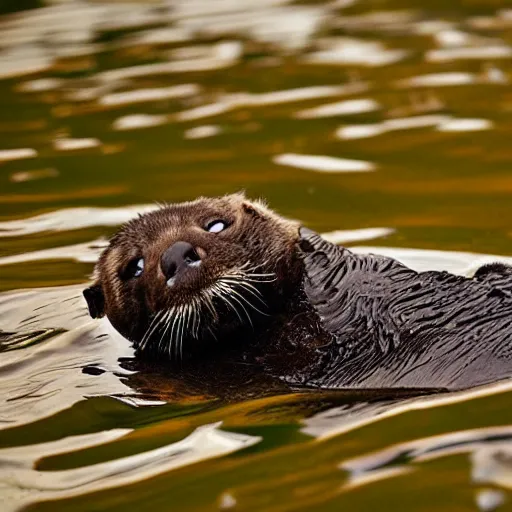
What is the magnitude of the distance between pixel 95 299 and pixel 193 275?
97 centimetres

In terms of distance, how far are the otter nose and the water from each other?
19.0 inches

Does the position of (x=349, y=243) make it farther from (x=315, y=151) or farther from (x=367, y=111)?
(x=367, y=111)

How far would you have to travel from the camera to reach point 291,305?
5.82 m

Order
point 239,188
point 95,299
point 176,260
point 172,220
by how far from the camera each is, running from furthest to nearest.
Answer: point 239,188 → point 95,299 → point 172,220 → point 176,260

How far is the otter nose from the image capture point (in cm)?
548

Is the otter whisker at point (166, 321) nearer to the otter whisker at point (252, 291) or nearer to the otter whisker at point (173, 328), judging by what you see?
the otter whisker at point (173, 328)

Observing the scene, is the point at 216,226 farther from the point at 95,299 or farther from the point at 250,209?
the point at 95,299

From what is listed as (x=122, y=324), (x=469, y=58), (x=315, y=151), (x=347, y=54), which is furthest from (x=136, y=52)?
(x=122, y=324)

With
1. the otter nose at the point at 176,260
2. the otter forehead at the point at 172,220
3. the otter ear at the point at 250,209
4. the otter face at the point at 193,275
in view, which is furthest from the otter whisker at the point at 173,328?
the otter ear at the point at 250,209

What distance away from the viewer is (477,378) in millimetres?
4934

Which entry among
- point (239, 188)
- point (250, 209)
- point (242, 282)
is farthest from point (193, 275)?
point (239, 188)

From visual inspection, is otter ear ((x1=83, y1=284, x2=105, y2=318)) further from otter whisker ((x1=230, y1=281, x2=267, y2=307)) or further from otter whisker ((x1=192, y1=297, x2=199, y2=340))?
otter whisker ((x1=230, y1=281, x2=267, y2=307))

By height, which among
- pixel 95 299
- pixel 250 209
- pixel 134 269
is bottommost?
pixel 95 299

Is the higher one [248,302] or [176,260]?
[176,260]
